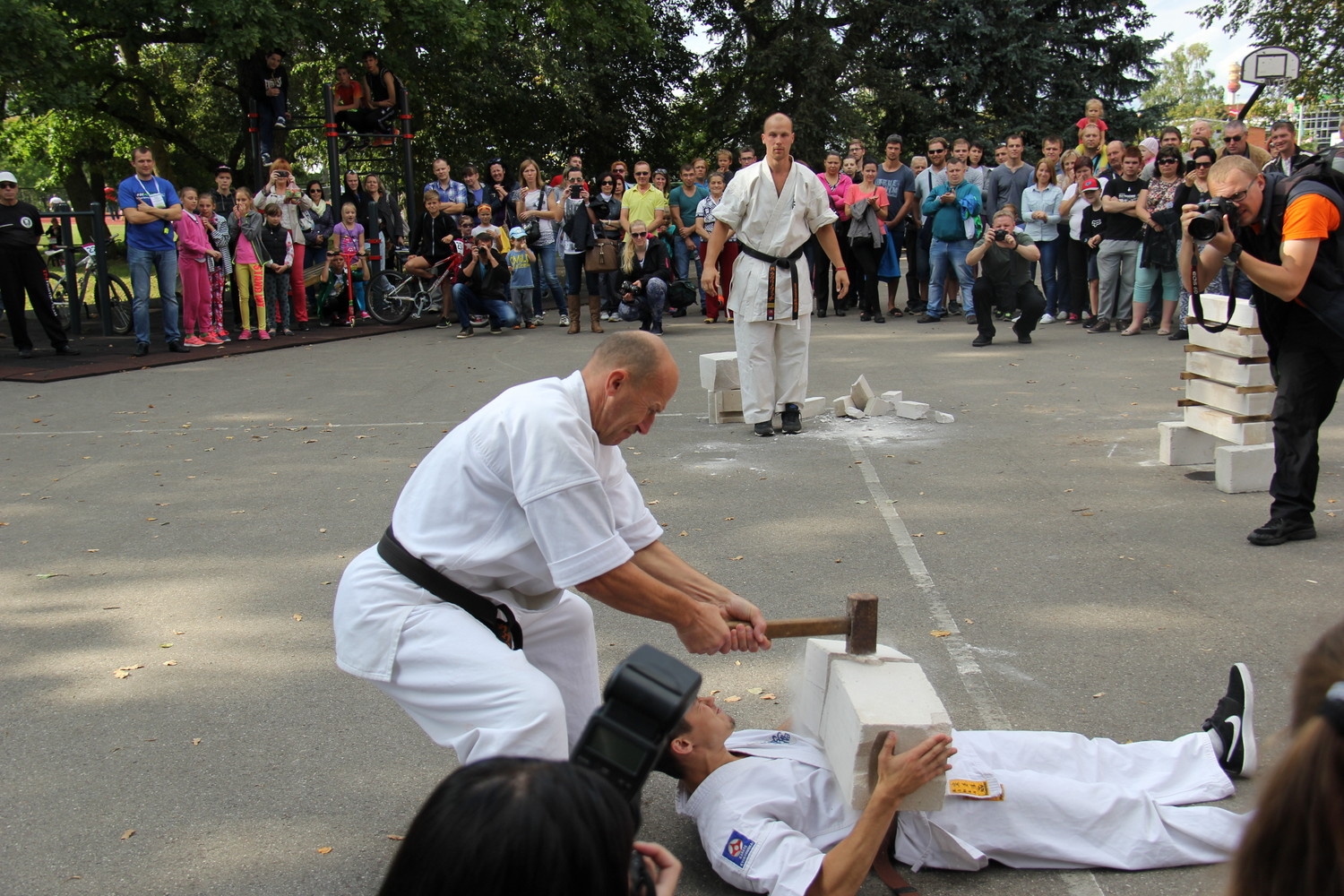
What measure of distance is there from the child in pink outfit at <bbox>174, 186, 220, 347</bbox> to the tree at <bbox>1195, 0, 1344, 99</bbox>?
28.4 m

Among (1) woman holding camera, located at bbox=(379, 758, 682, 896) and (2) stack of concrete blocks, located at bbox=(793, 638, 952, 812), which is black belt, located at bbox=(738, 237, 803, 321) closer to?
(2) stack of concrete blocks, located at bbox=(793, 638, 952, 812)

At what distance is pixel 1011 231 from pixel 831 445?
5551 millimetres

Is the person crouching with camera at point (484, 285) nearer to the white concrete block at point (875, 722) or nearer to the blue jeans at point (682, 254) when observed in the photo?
the blue jeans at point (682, 254)

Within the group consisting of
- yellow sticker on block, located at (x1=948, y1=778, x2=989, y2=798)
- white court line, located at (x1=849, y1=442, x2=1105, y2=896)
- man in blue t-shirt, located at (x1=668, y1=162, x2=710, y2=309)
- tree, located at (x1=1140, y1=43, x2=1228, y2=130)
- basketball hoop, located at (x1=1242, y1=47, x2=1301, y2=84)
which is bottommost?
white court line, located at (x1=849, y1=442, x2=1105, y2=896)

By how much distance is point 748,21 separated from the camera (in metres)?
31.0

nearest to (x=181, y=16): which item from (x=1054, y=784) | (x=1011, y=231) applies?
(x=1011, y=231)

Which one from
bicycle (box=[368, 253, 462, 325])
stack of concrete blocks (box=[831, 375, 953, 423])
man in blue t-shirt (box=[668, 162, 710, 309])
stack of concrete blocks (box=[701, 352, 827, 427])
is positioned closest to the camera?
stack of concrete blocks (box=[831, 375, 953, 423])

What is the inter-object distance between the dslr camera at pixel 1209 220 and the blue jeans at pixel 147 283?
1140 cm

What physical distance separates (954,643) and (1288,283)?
2.38 m

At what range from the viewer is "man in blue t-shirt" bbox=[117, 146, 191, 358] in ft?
43.0

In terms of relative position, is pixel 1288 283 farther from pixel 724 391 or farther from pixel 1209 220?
pixel 724 391

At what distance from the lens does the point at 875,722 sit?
9.76 ft

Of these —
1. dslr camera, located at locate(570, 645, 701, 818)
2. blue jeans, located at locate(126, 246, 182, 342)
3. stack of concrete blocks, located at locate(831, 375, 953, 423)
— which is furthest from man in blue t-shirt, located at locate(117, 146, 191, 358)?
dslr camera, located at locate(570, 645, 701, 818)

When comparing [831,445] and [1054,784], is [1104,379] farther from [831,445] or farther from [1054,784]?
[1054,784]
